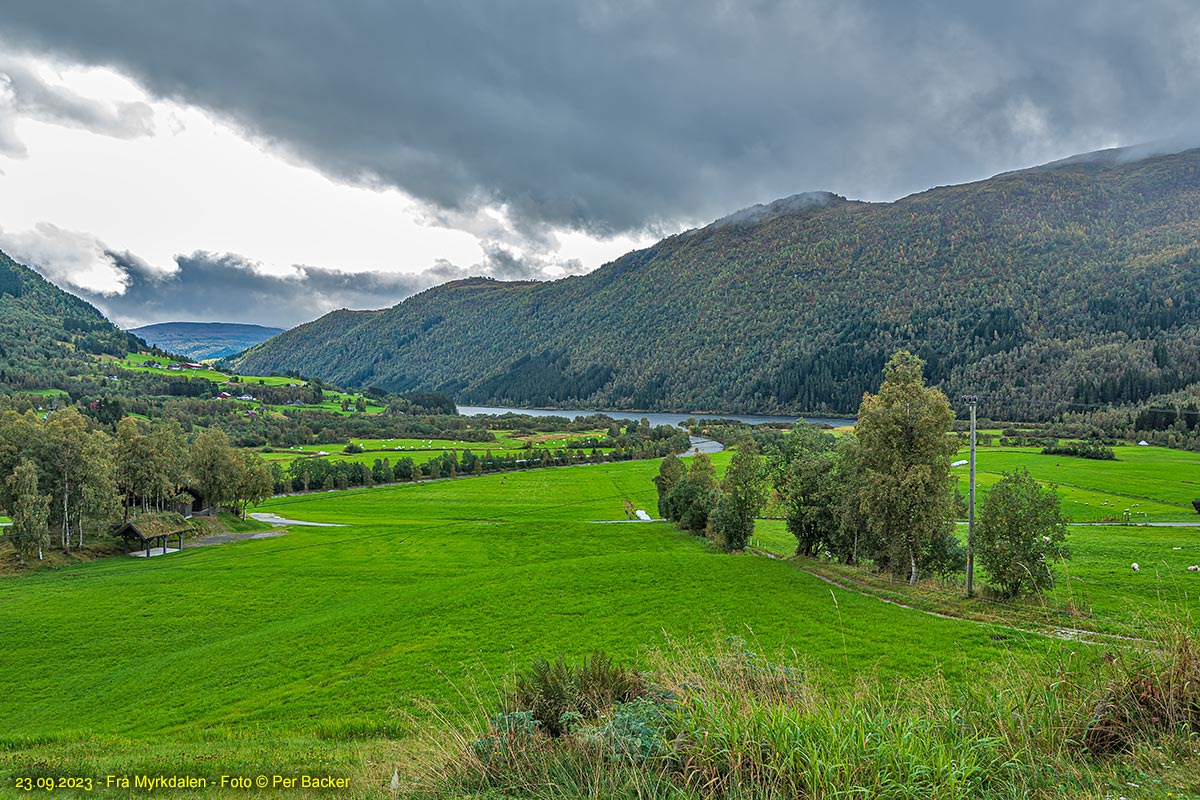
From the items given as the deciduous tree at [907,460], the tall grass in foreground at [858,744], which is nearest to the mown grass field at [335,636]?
the tall grass in foreground at [858,744]

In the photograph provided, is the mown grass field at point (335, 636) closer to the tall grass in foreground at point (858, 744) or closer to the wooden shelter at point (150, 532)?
the tall grass in foreground at point (858, 744)

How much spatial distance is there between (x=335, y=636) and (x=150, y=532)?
42.5m

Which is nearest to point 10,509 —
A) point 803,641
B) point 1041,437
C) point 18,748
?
point 18,748

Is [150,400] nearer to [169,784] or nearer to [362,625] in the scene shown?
[362,625]

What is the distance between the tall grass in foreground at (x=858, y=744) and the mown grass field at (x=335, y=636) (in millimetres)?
794

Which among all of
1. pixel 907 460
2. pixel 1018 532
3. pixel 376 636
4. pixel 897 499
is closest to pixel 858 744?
pixel 1018 532

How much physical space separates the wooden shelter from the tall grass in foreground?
62.5 meters

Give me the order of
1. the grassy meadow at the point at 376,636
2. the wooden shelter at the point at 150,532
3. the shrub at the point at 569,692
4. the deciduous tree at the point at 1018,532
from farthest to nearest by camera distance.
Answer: the wooden shelter at the point at 150,532, the deciduous tree at the point at 1018,532, the grassy meadow at the point at 376,636, the shrub at the point at 569,692

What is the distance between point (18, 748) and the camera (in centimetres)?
1330

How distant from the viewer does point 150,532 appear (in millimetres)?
53375

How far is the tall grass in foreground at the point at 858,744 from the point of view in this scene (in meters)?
4.64

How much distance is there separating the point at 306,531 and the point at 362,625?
48452 mm

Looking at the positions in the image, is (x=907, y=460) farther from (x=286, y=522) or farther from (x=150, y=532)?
(x=286, y=522)

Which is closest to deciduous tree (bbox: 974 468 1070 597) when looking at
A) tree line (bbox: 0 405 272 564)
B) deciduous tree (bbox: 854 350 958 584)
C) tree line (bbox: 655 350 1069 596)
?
→ tree line (bbox: 655 350 1069 596)
